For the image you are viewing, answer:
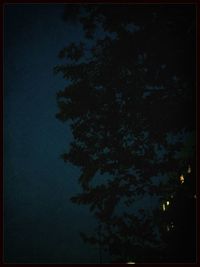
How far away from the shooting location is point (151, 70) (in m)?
3.37

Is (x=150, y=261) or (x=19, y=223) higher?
(x=19, y=223)

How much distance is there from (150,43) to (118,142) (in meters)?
0.89

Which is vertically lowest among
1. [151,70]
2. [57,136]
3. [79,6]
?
[57,136]

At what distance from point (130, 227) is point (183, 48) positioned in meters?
1.59

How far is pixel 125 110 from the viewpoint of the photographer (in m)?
3.40

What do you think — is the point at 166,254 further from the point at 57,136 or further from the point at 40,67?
the point at 40,67

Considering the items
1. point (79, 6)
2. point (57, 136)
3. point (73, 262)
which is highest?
point (79, 6)

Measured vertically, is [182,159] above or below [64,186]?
above

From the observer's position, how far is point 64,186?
134 inches

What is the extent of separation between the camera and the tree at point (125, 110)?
3.32 meters

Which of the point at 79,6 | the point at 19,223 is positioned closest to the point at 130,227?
the point at 19,223

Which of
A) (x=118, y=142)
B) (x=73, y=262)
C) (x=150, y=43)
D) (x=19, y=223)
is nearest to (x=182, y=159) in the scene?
(x=118, y=142)

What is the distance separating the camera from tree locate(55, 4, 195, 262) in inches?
131

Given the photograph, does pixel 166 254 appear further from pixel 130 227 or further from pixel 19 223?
pixel 19 223
